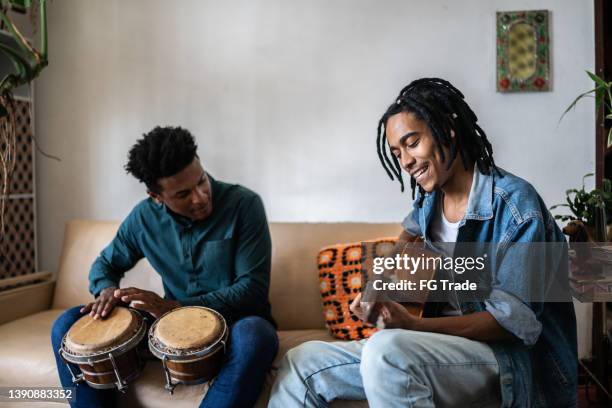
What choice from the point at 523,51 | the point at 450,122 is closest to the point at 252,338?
the point at 450,122

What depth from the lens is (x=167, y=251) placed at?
6.44ft

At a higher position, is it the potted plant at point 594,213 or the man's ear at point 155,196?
the man's ear at point 155,196

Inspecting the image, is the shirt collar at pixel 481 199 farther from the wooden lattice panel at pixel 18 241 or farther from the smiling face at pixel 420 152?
the wooden lattice panel at pixel 18 241

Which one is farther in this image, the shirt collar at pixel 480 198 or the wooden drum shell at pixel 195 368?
the wooden drum shell at pixel 195 368

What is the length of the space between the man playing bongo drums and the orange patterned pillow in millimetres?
287

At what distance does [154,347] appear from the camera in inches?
59.3

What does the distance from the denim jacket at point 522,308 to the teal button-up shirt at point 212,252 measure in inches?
28.6

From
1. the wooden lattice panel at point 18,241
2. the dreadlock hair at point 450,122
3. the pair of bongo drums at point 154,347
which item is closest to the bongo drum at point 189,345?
the pair of bongo drums at point 154,347

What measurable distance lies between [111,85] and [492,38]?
1.89 meters

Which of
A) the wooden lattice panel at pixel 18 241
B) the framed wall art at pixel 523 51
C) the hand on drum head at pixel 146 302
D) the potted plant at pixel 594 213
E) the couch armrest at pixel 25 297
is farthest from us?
the wooden lattice panel at pixel 18 241

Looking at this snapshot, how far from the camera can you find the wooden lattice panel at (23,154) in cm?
272

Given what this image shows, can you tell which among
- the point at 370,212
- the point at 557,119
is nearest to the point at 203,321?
the point at 370,212

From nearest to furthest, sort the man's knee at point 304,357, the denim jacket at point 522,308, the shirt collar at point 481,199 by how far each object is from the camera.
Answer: the denim jacket at point 522,308 < the shirt collar at point 481,199 < the man's knee at point 304,357

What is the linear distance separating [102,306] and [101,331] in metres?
0.13
